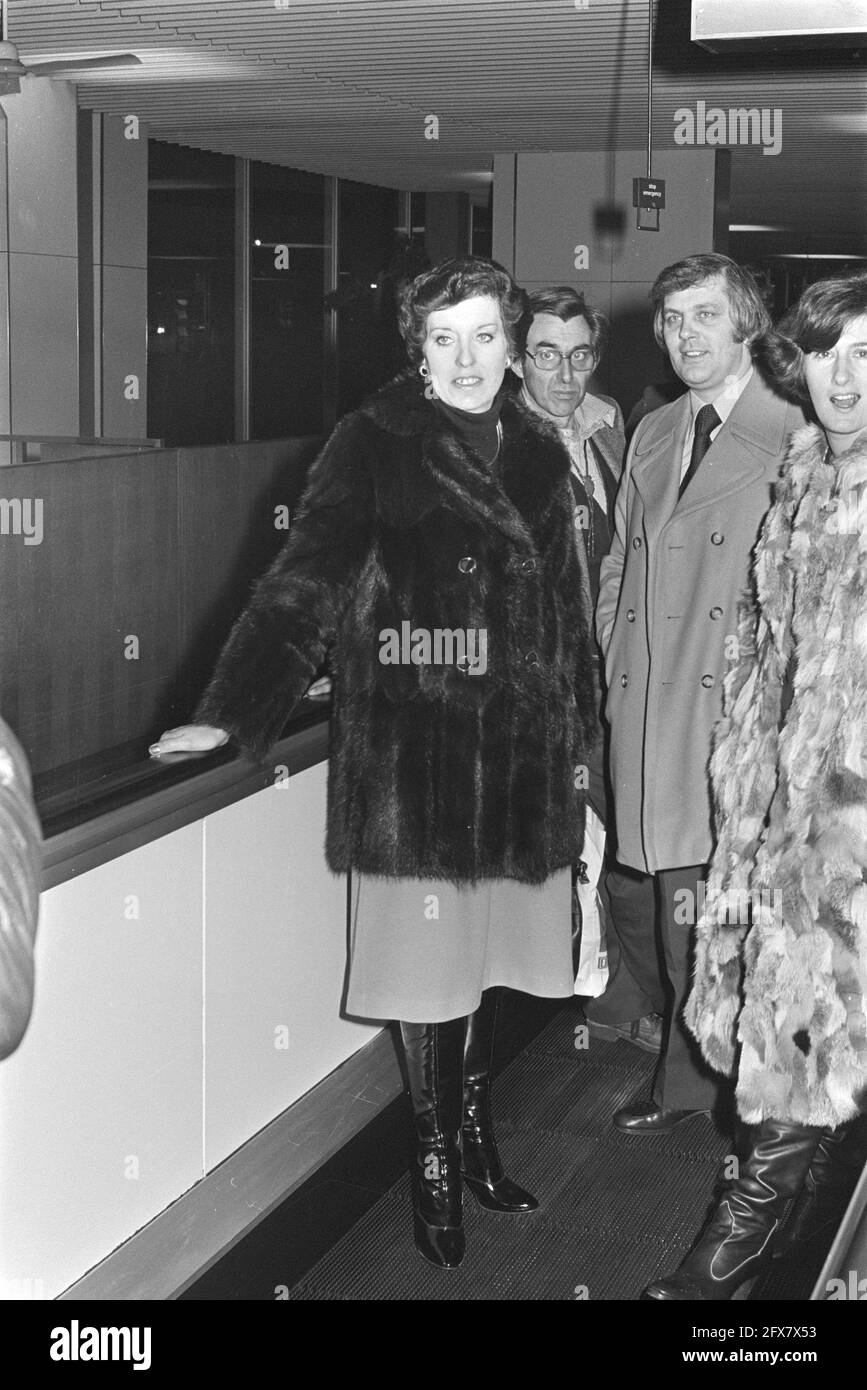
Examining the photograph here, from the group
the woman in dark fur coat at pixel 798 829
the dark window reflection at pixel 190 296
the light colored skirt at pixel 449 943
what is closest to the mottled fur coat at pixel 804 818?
the woman in dark fur coat at pixel 798 829

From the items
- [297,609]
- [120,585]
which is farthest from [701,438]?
[120,585]

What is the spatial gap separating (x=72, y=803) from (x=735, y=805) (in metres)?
1.13

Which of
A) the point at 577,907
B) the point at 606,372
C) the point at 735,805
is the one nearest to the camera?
the point at 735,805

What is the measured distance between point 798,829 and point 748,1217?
68 centimetres

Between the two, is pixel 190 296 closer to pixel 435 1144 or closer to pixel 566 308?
pixel 566 308

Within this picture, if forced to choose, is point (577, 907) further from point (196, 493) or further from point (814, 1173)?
point (196, 493)

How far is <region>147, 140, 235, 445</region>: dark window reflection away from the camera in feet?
42.0

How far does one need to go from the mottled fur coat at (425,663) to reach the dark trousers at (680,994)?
0.56 metres

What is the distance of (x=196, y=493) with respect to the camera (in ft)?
27.2

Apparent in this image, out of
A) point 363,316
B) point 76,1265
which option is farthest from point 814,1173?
point 363,316

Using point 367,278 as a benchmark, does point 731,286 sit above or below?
below

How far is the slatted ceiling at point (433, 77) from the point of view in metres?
6.79

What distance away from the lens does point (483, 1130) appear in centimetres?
307
